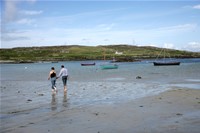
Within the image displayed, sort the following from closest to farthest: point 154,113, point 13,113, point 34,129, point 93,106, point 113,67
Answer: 1. point 34,129
2. point 154,113
3. point 13,113
4. point 93,106
5. point 113,67

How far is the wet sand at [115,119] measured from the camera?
12.1 m

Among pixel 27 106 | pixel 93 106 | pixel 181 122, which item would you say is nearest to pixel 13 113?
pixel 27 106

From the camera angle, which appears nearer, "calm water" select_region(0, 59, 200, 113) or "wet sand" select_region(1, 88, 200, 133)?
"wet sand" select_region(1, 88, 200, 133)

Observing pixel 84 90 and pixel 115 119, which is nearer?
pixel 115 119

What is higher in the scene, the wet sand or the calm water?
the wet sand

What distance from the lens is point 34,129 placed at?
12469mm

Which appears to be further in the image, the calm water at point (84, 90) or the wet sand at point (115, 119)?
the calm water at point (84, 90)

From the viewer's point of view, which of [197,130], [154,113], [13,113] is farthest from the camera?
[13,113]

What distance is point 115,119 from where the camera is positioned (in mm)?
14016

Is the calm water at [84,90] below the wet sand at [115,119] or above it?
below

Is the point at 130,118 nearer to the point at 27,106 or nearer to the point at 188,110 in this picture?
the point at 188,110

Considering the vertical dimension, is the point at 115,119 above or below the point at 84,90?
above

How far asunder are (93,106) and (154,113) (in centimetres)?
417

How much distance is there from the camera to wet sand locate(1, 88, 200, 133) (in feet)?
39.8
